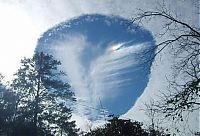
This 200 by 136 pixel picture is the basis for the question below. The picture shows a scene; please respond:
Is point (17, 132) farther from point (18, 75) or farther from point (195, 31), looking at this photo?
point (195, 31)

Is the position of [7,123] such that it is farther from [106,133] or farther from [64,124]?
[106,133]

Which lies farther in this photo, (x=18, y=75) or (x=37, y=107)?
(x=18, y=75)

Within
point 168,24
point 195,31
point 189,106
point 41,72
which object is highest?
point 41,72

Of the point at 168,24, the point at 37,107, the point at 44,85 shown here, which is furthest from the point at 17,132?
the point at 168,24

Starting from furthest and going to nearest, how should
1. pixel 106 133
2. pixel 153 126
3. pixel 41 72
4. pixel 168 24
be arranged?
pixel 41 72
pixel 153 126
pixel 106 133
pixel 168 24

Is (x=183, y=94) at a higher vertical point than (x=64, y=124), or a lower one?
lower

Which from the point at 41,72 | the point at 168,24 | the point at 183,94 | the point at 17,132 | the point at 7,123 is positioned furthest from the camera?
the point at 41,72

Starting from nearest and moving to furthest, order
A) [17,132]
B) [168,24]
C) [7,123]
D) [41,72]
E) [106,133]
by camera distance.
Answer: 1. [168,24]
2. [106,133]
3. [17,132]
4. [7,123]
5. [41,72]

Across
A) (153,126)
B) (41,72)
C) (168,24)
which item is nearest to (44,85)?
(41,72)

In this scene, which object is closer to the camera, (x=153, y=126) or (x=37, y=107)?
(x=153, y=126)
